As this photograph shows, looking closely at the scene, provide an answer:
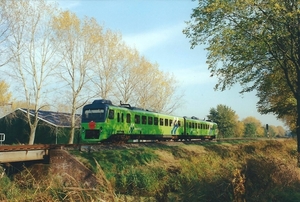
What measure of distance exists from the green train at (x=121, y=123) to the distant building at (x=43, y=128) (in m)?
12.4

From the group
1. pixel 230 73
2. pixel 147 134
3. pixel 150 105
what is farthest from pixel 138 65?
pixel 230 73

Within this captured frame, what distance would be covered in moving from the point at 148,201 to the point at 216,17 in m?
13.3

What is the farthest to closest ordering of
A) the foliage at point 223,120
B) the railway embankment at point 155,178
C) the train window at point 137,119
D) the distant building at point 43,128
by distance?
the foliage at point 223,120
the distant building at point 43,128
the train window at point 137,119
the railway embankment at point 155,178

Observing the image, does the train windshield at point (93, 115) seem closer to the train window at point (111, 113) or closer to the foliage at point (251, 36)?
the train window at point (111, 113)

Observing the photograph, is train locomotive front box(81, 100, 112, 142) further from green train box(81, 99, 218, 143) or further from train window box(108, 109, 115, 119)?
train window box(108, 109, 115, 119)

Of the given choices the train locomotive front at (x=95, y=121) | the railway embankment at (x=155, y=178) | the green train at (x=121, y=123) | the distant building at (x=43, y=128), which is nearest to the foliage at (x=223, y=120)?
the distant building at (x=43, y=128)

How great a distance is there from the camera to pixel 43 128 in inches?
1535

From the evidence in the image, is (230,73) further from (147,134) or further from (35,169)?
(35,169)

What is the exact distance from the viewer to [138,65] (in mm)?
44875

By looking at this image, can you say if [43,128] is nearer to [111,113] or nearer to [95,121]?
[95,121]

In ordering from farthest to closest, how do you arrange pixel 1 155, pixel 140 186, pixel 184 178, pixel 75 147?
pixel 75 147 → pixel 1 155 → pixel 140 186 → pixel 184 178

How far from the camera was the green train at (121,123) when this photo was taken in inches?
851

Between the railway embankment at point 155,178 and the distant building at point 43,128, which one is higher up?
the distant building at point 43,128

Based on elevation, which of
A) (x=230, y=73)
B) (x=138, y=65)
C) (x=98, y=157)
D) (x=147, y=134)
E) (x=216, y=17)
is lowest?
(x=98, y=157)
